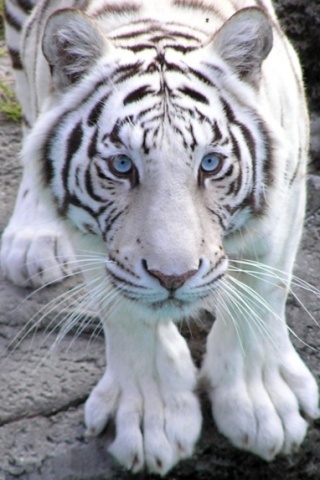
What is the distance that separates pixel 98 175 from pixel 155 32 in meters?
0.36

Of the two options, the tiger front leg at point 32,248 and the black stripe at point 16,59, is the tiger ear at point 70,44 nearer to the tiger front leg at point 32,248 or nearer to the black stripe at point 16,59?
the tiger front leg at point 32,248

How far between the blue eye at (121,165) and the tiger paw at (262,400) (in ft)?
2.05

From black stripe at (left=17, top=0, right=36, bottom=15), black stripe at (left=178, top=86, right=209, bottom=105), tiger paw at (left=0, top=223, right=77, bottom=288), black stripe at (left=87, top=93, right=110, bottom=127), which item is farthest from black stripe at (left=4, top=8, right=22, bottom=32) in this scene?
black stripe at (left=178, top=86, right=209, bottom=105)

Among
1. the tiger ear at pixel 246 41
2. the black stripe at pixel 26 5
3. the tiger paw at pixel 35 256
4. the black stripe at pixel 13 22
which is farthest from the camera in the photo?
the black stripe at pixel 13 22

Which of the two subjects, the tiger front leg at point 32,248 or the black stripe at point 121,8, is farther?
the tiger front leg at point 32,248

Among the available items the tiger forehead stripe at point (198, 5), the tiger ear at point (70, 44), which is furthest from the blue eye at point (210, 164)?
the tiger forehead stripe at point (198, 5)

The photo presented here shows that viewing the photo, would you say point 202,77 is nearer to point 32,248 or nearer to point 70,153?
point 70,153

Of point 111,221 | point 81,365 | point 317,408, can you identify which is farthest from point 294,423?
point 111,221

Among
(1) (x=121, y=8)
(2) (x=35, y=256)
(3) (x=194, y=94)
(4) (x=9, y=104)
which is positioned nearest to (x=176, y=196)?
(3) (x=194, y=94)

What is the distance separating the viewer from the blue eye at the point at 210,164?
2043 millimetres

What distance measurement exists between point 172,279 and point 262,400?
65cm

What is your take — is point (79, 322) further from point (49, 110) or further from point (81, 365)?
point (49, 110)

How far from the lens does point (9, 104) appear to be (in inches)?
149

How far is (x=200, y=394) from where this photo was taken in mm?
2551
